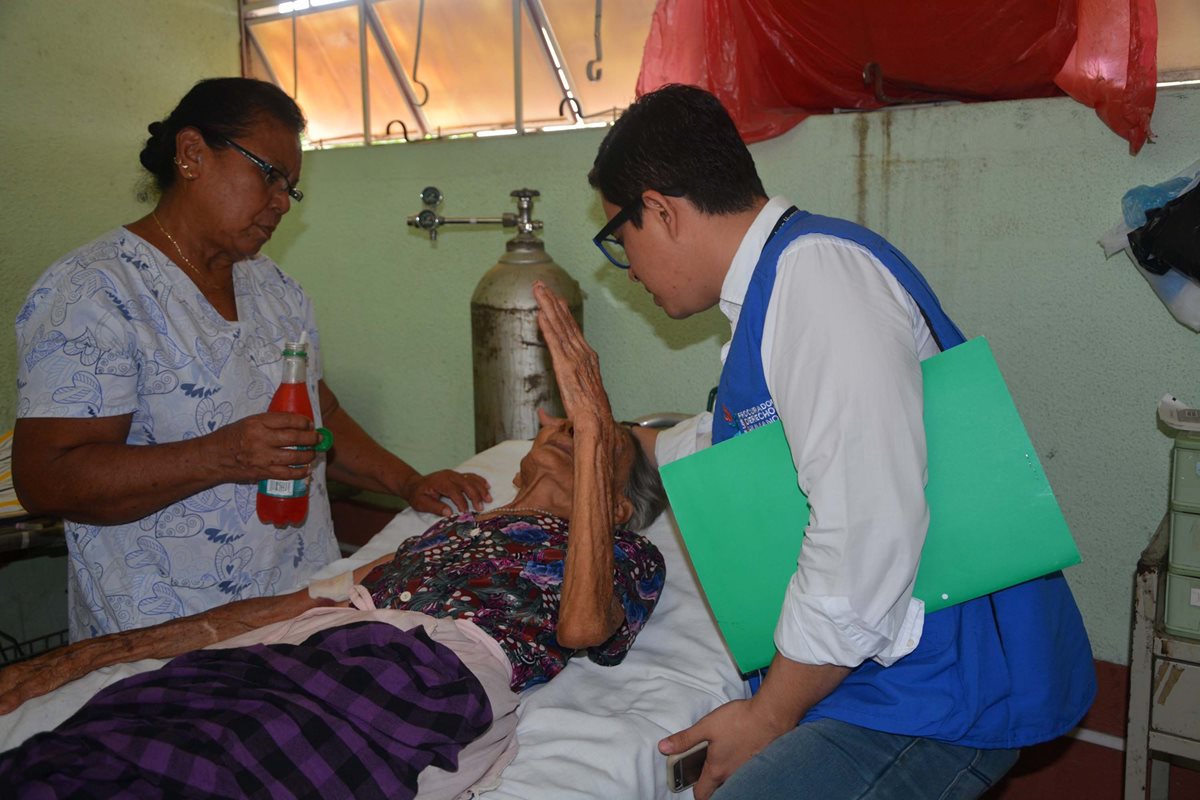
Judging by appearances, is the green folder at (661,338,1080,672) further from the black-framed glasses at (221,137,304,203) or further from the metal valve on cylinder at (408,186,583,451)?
the metal valve on cylinder at (408,186,583,451)

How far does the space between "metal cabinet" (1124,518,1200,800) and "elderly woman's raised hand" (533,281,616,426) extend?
1138 millimetres

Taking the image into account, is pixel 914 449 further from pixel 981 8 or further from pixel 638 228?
pixel 981 8

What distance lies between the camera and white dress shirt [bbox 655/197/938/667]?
1.21m

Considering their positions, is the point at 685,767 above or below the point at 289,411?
below

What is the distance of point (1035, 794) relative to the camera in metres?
2.50

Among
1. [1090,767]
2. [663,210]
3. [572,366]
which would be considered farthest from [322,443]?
[1090,767]

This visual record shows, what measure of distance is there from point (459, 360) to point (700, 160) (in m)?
2.13

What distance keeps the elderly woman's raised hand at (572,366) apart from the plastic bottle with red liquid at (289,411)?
586 millimetres

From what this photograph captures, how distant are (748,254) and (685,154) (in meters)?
0.18

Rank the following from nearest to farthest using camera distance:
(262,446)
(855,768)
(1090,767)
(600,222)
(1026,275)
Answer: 1. (855,768)
2. (262,446)
3. (1026,275)
4. (1090,767)
5. (600,222)

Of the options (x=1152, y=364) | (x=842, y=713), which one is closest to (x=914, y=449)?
(x=842, y=713)

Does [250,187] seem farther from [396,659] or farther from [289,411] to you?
[396,659]

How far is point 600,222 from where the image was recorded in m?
3.01

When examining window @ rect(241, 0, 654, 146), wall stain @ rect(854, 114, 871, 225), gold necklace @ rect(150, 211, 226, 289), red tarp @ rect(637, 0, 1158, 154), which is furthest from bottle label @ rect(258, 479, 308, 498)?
window @ rect(241, 0, 654, 146)
